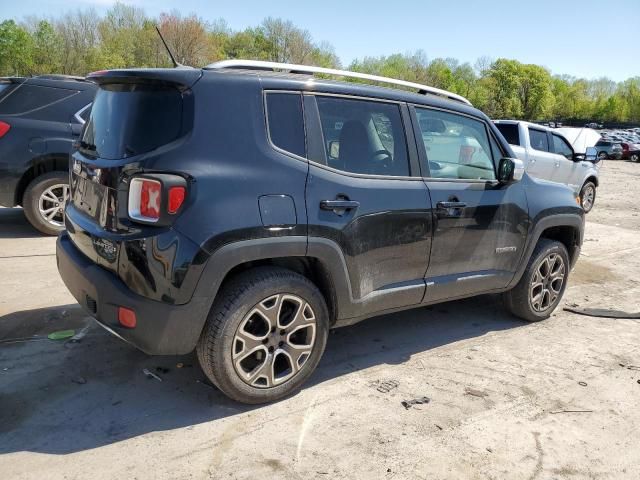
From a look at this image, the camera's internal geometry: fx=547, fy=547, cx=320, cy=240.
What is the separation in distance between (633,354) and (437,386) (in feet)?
6.10

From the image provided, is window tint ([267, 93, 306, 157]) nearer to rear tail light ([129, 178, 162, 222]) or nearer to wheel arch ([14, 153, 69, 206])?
rear tail light ([129, 178, 162, 222])

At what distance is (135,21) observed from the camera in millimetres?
60562

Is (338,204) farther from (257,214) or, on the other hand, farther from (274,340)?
(274,340)

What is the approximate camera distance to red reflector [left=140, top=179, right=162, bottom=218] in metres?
2.74

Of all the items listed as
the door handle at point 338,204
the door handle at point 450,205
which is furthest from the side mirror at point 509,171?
the door handle at point 338,204

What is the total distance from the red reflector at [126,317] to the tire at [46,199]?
4281 mm

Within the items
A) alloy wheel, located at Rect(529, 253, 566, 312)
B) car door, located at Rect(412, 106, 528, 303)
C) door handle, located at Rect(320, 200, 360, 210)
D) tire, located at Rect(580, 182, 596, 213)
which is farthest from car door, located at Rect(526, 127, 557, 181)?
door handle, located at Rect(320, 200, 360, 210)

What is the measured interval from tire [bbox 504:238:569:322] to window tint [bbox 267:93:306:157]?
253cm

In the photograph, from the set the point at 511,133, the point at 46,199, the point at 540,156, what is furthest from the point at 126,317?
the point at 540,156

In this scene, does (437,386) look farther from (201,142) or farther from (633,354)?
(201,142)

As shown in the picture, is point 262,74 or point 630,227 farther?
point 630,227

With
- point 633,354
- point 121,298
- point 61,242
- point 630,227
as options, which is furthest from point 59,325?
point 630,227

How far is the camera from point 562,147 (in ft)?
38.8

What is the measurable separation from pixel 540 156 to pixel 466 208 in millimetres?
7983
